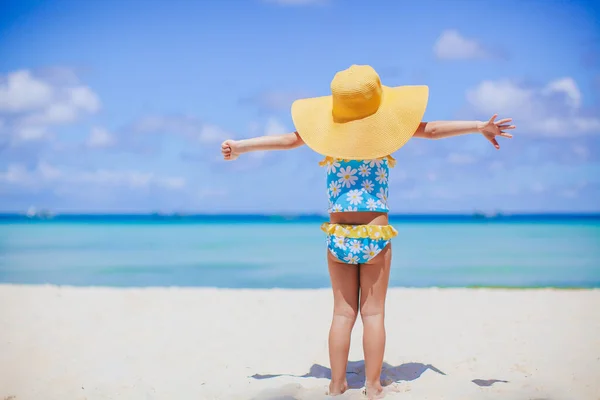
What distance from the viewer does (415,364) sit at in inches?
185

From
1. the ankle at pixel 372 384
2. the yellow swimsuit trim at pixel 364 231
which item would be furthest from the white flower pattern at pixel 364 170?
the ankle at pixel 372 384

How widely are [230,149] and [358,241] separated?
1.01 m

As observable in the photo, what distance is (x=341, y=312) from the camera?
12.5ft

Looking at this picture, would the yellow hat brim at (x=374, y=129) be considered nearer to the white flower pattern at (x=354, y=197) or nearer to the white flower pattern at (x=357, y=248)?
the white flower pattern at (x=354, y=197)

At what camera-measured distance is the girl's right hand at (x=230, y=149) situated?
12.9ft

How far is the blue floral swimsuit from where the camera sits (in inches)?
144

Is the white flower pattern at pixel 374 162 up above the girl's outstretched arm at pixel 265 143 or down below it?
below

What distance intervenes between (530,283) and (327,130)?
32.8ft

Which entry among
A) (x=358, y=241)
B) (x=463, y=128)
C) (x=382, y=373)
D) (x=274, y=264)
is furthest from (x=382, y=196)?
(x=274, y=264)

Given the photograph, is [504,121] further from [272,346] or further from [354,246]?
[272,346]

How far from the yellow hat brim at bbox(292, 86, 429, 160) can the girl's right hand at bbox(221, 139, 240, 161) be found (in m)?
0.42

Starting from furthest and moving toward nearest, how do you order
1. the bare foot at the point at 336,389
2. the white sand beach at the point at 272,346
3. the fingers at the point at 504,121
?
1. the white sand beach at the point at 272,346
2. the bare foot at the point at 336,389
3. the fingers at the point at 504,121

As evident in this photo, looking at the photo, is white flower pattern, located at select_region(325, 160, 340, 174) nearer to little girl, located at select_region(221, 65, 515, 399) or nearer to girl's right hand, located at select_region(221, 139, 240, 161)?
little girl, located at select_region(221, 65, 515, 399)

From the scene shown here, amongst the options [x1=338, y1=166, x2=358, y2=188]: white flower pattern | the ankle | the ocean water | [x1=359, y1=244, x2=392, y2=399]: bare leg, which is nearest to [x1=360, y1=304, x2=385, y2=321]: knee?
[x1=359, y1=244, x2=392, y2=399]: bare leg
